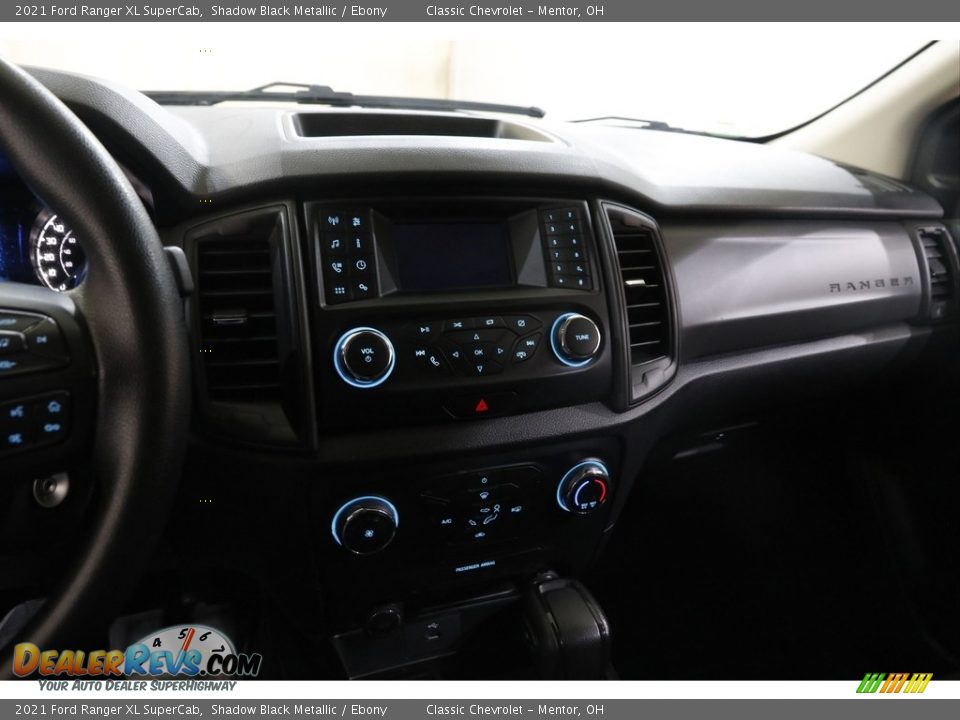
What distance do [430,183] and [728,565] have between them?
1.15 meters

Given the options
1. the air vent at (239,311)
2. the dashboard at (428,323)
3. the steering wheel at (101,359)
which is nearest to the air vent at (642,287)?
the dashboard at (428,323)

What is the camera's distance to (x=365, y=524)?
872 mm

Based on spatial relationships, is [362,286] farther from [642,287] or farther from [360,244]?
[642,287]

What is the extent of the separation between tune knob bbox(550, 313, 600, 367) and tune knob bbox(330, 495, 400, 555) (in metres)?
0.31

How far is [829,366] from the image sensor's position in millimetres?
1271

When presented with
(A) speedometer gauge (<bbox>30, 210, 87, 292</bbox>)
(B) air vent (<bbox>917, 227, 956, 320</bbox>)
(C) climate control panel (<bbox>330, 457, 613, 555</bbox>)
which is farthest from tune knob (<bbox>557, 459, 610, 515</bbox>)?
(B) air vent (<bbox>917, 227, 956, 320</bbox>)

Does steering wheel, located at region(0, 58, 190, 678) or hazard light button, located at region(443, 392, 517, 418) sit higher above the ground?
steering wheel, located at region(0, 58, 190, 678)

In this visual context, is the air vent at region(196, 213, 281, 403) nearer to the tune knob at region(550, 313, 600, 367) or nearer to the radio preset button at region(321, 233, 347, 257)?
the radio preset button at region(321, 233, 347, 257)

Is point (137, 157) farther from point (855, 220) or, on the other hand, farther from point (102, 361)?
point (855, 220)

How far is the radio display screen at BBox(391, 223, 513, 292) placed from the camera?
88cm

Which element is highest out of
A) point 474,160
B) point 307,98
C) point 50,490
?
point 307,98

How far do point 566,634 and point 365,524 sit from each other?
1.19 ft

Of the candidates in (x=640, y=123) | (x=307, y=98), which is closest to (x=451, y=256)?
(x=307, y=98)

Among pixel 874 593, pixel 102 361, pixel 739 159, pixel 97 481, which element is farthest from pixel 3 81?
pixel 874 593
